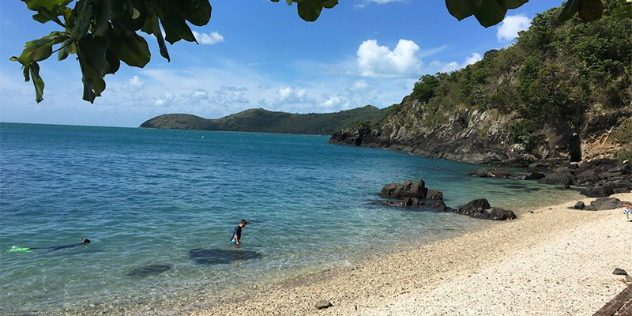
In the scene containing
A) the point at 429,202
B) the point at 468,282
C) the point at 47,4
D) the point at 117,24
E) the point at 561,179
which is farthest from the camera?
the point at 561,179

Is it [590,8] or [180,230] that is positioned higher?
[590,8]

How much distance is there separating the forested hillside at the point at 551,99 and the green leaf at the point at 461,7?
43.6m

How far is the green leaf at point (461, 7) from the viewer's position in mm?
1371

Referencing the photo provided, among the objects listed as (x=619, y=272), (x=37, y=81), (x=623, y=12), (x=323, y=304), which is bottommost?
(x=323, y=304)

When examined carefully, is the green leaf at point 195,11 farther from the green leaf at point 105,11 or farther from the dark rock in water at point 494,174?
the dark rock in water at point 494,174

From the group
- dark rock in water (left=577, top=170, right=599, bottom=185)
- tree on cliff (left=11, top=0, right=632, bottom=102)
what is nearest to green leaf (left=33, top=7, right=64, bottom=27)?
tree on cliff (left=11, top=0, right=632, bottom=102)

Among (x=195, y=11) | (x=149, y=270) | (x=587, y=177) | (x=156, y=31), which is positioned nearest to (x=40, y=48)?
(x=156, y=31)

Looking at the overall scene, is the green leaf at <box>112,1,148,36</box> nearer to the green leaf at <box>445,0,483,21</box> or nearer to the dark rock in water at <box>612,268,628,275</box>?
the green leaf at <box>445,0,483,21</box>

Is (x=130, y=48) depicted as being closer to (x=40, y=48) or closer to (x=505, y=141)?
(x=40, y=48)

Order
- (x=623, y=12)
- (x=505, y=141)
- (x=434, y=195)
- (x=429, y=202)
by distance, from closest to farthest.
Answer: (x=623, y=12), (x=429, y=202), (x=434, y=195), (x=505, y=141)

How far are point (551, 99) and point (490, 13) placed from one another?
2139 inches

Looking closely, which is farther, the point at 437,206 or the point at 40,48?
the point at 437,206

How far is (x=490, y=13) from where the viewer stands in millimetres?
1429

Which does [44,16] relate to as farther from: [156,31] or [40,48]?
[156,31]
